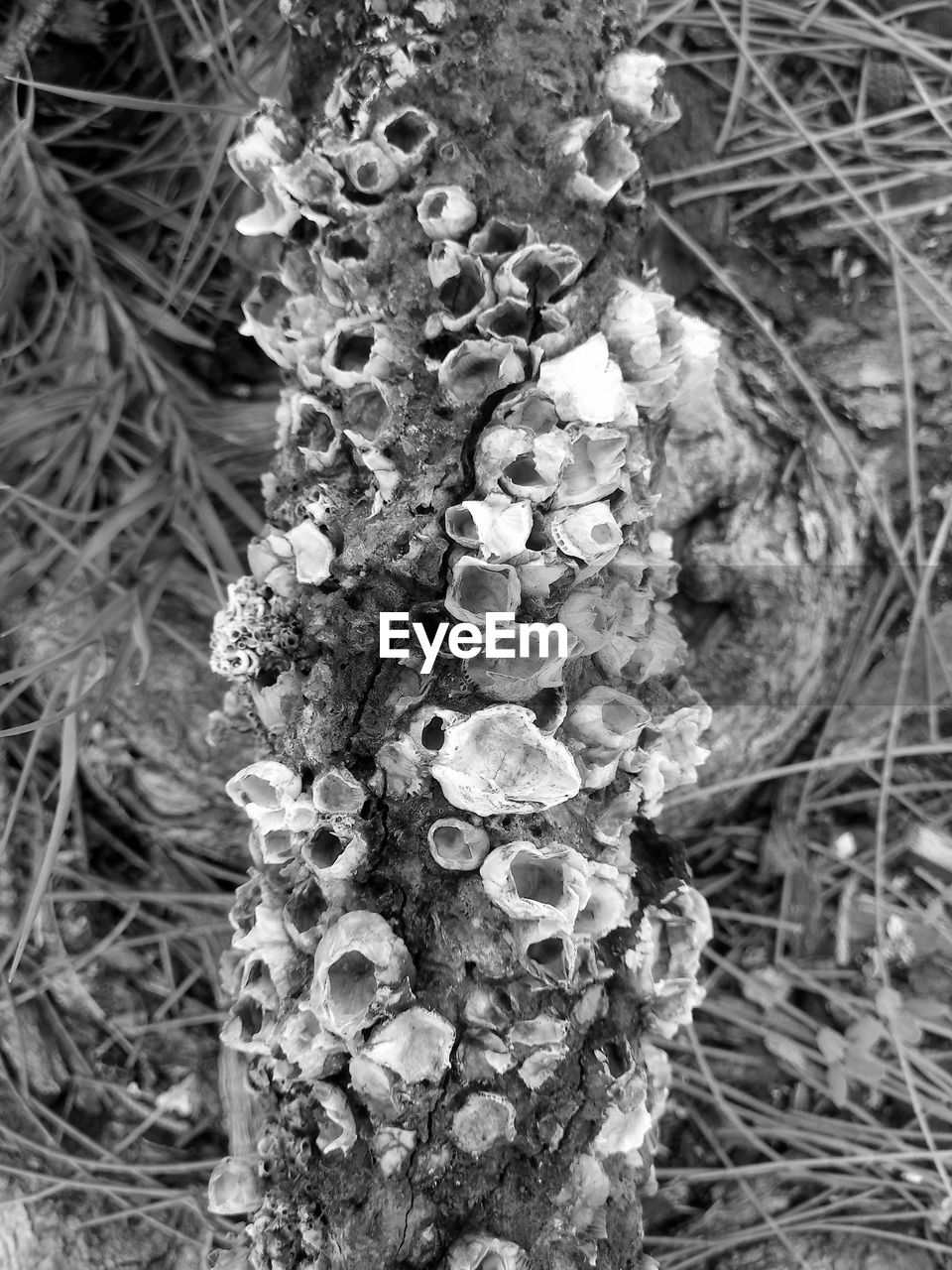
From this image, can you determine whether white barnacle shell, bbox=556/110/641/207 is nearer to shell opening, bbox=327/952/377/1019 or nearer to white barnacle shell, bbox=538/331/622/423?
white barnacle shell, bbox=538/331/622/423

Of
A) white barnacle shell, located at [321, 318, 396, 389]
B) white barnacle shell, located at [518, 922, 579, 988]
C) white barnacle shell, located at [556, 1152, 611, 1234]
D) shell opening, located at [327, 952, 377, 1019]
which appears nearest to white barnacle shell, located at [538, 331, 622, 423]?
white barnacle shell, located at [321, 318, 396, 389]

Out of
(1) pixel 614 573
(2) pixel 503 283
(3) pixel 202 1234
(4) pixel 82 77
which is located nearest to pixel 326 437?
(2) pixel 503 283

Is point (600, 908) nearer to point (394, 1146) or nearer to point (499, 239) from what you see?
point (394, 1146)

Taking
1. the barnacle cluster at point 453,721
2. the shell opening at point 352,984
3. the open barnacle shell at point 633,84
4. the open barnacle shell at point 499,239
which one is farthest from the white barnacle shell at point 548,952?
the open barnacle shell at point 633,84

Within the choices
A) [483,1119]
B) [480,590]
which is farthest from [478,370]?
[483,1119]

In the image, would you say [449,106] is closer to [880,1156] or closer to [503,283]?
[503,283]

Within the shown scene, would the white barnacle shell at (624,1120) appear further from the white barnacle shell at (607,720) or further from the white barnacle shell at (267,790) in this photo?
the white barnacle shell at (267,790)

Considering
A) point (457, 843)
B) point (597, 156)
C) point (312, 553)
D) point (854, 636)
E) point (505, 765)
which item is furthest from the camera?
point (854, 636)
